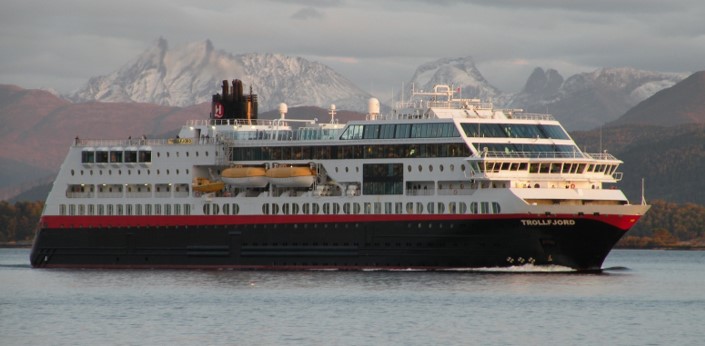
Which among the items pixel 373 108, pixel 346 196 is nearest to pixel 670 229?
pixel 373 108

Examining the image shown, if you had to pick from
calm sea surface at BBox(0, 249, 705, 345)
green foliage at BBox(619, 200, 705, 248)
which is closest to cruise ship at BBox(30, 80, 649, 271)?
calm sea surface at BBox(0, 249, 705, 345)

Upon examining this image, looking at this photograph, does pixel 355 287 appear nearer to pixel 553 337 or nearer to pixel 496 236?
pixel 496 236

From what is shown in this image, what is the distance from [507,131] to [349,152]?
963cm

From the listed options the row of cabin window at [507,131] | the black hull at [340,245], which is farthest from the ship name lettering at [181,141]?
the row of cabin window at [507,131]

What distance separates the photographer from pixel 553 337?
178 ft

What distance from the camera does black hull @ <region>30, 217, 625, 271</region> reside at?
77188mm

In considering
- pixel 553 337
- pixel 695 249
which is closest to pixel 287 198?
pixel 553 337

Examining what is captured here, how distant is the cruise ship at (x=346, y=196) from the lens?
77.8 meters

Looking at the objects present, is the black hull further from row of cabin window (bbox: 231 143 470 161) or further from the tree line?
the tree line

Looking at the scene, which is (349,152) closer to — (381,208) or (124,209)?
(381,208)

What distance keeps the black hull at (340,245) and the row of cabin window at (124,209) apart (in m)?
1.11

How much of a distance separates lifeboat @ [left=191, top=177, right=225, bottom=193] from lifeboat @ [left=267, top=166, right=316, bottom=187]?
4327mm

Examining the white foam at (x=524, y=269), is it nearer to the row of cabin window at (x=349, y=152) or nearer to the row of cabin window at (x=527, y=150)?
the row of cabin window at (x=527, y=150)

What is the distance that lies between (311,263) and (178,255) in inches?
380
